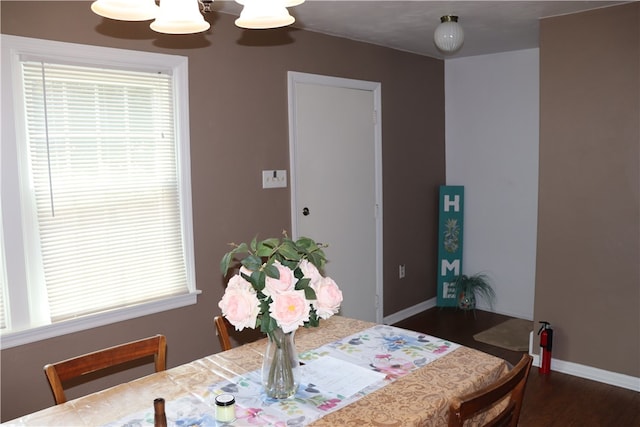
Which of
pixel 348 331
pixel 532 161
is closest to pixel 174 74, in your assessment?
pixel 348 331

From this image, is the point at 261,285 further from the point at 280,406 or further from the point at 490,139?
the point at 490,139

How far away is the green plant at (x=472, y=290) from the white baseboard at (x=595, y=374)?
4.10 feet

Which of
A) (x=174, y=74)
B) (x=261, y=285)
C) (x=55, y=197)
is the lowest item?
(x=261, y=285)

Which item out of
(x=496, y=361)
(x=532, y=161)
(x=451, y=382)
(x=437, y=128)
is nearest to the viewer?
(x=451, y=382)

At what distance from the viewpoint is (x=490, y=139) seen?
4.79 meters

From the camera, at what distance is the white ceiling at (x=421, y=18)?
124 inches

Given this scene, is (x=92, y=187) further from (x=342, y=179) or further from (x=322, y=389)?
(x=342, y=179)

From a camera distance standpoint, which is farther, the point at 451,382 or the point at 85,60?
the point at 85,60

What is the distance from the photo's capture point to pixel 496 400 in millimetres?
1491

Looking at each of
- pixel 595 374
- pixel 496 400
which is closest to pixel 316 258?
pixel 496 400

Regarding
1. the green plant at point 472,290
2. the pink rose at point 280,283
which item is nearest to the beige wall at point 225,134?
the green plant at point 472,290

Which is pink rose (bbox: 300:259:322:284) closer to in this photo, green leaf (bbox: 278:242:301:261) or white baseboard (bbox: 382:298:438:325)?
green leaf (bbox: 278:242:301:261)

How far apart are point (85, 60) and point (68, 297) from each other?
119cm

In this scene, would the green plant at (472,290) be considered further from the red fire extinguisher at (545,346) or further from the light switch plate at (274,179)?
the light switch plate at (274,179)
